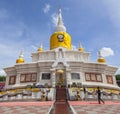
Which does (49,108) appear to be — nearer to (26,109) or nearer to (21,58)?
(26,109)

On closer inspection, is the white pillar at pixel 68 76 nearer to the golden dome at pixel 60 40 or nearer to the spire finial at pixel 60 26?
the golden dome at pixel 60 40

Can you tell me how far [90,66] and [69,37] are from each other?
43.1ft

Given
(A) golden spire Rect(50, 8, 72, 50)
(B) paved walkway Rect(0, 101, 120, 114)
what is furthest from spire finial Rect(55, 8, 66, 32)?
(B) paved walkway Rect(0, 101, 120, 114)

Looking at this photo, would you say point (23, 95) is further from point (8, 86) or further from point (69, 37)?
point (69, 37)

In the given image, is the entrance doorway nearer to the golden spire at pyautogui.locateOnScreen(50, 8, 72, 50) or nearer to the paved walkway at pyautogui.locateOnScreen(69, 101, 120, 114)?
the golden spire at pyautogui.locateOnScreen(50, 8, 72, 50)

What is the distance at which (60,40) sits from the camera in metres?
36.7

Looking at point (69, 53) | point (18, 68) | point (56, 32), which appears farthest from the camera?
point (56, 32)

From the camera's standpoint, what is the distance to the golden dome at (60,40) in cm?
3642

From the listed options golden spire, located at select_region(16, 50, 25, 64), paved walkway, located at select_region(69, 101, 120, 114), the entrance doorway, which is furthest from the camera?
golden spire, located at select_region(16, 50, 25, 64)

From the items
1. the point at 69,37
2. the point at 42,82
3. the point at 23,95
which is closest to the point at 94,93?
the point at 23,95

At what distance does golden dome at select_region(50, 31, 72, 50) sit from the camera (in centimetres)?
3642

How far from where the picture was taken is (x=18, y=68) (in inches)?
1168

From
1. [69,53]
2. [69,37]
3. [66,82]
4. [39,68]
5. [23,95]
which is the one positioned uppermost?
[69,37]

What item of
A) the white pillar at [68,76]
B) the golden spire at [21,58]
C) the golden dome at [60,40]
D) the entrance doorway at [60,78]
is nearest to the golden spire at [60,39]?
the golden dome at [60,40]
